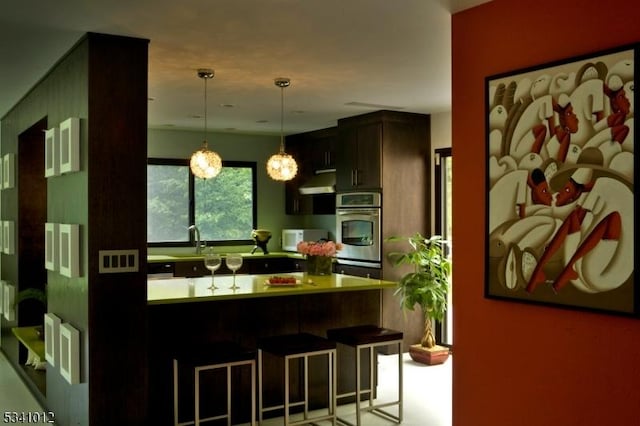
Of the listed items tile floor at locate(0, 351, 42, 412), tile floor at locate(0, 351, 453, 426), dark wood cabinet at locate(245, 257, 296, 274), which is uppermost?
dark wood cabinet at locate(245, 257, 296, 274)

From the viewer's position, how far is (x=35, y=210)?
19.0ft

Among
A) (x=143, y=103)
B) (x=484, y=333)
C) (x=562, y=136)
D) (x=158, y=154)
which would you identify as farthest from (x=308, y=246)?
(x=158, y=154)

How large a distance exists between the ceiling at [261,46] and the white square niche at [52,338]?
5.68 feet

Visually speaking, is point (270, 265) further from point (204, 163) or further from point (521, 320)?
point (521, 320)

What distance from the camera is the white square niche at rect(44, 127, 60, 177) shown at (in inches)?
164

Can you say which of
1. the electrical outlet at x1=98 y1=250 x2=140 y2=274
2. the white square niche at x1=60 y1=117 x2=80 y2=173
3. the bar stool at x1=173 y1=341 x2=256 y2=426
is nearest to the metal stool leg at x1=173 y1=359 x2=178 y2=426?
the bar stool at x1=173 y1=341 x2=256 y2=426

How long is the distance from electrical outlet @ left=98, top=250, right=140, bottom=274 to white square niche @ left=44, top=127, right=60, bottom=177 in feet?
2.62

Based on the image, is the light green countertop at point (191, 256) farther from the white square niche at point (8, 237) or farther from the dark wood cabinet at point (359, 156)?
the white square niche at point (8, 237)

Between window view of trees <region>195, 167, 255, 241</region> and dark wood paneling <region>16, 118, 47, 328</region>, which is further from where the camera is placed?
window view of trees <region>195, 167, 255, 241</region>

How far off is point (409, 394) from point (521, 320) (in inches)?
96.7

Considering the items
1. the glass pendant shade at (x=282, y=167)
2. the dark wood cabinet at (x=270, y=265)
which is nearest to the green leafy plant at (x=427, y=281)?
the glass pendant shade at (x=282, y=167)

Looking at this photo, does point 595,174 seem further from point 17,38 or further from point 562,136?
point 17,38

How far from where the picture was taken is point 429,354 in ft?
20.4

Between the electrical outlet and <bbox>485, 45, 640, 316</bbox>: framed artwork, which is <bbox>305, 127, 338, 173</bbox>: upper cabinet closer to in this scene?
the electrical outlet
